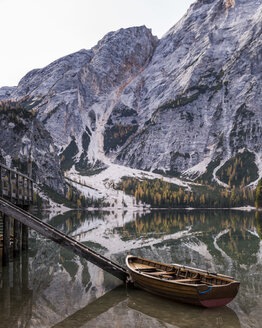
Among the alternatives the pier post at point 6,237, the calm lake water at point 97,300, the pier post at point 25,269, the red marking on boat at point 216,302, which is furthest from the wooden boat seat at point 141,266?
the pier post at point 6,237

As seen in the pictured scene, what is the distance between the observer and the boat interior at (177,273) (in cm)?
1644

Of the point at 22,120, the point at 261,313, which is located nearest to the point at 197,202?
the point at 22,120

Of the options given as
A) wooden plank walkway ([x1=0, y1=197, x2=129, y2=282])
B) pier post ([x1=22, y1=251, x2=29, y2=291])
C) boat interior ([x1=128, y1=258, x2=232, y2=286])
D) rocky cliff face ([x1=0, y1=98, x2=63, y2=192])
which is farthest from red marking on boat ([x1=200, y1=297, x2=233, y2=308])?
rocky cliff face ([x1=0, y1=98, x2=63, y2=192])

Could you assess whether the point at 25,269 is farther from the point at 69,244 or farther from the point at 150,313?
the point at 150,313

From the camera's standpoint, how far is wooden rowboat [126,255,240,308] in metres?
15.2

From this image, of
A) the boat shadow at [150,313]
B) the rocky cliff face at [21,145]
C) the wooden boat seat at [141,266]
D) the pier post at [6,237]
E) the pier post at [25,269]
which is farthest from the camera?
the rocky cliff face at [21,145]

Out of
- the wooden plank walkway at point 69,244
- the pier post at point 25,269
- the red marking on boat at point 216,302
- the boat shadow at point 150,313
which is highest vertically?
the wooden plank walkway at point 69,244

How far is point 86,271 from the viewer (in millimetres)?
23953

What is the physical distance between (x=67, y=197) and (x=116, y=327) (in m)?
184

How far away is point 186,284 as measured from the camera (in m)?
15.4

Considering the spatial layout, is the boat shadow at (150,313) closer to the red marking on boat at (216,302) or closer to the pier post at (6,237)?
the red marking on boat at (216,302)

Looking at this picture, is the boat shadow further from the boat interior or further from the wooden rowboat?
the boat interior

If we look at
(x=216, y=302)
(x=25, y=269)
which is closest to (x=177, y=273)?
(x=216, y=302)

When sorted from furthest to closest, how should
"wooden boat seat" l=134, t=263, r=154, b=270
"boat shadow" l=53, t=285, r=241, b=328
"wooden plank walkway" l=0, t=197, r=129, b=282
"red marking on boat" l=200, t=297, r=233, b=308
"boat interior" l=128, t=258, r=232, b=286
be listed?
"wooden plank walkway" l=0, t=197, r=129, b=282 < "wooden boat seat" l=134, t=263, r=154, b=270 < "boat interior" l=128, t=258, r=232, b=286 < "red marking on boat" l=200, t=297, r=233, b=308 < "boat shadow" l=53, t=285, r=241, b=328
